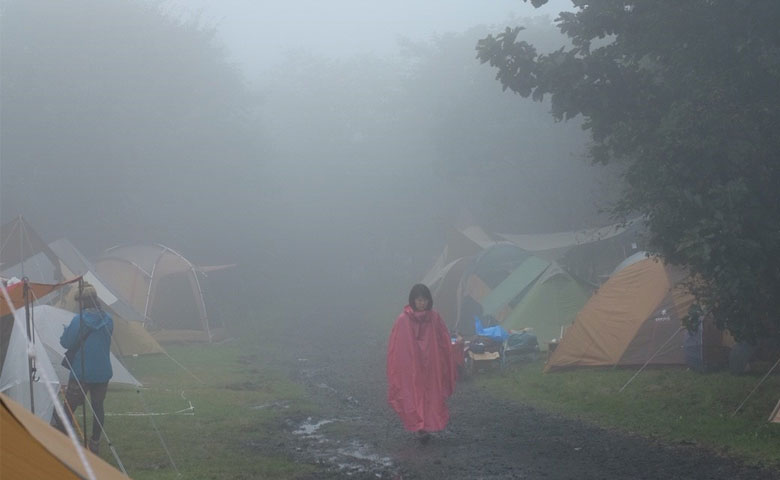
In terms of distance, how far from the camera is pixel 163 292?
2286 cm

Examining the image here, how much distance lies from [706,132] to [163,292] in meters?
16.1

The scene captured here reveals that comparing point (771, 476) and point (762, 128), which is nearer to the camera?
point (771, 476)

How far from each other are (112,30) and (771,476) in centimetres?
2587

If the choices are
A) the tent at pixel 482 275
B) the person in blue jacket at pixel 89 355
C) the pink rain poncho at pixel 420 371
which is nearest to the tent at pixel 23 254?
the person in blue jacket at pixel 89 355

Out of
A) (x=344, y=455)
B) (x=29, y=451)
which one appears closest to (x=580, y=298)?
(x=344, y=455)

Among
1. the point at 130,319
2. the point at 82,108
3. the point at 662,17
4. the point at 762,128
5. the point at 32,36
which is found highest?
the point at 32,36

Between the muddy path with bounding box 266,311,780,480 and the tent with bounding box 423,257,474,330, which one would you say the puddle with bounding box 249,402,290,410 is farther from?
the tent with bounding box 423,257,474,330

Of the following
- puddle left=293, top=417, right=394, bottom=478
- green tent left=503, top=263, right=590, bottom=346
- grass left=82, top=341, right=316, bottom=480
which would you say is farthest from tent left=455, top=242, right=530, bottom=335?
puddle left=293, top=417, right=394, bottom=478

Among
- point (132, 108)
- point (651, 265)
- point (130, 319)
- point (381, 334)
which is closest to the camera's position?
point (651, 265)

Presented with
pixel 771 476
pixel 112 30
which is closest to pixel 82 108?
pixel 112 30

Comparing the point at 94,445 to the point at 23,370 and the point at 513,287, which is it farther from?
the point at 513,287

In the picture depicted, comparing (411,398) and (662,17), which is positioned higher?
(662,17)

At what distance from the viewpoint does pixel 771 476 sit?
7.76 meters

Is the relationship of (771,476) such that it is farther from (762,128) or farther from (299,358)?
(299,358)
